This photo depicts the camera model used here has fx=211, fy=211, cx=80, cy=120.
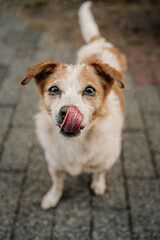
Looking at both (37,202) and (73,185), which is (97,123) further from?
(37,202)

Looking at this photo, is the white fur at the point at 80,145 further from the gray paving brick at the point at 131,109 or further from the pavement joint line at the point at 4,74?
the pavement joint line at the point at 4,74

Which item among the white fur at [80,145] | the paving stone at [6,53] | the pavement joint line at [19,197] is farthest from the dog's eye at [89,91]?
the paving stone at [6,53]

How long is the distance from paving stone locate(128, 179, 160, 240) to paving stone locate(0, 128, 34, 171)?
142 centimetres

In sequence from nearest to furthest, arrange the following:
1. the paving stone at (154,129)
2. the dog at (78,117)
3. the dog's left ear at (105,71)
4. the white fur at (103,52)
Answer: the dog at (78,117), the dog's left ear at (105,71), the white fur at (103,52), the paving stone at (154,129)

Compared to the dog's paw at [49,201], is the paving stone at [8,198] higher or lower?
higher

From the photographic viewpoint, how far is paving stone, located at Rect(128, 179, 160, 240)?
219 cm

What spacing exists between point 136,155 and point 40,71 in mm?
1732

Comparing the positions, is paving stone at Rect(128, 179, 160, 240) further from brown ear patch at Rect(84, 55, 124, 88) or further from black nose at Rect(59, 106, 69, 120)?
black nose at Rect(59, 106, 69, 120)

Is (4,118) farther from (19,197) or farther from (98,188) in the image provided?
(98,188)

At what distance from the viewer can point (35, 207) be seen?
7.82 feet

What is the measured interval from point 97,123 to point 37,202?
1188mm

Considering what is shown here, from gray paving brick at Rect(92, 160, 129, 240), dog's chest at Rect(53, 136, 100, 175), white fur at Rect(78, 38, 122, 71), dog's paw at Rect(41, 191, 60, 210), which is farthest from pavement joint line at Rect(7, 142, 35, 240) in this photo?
white fur at Rect(78, 38, 122, 71)

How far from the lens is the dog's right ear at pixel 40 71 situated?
1861 mm

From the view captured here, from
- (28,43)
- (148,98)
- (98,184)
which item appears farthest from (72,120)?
(28,43)
